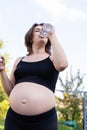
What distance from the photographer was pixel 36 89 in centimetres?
220

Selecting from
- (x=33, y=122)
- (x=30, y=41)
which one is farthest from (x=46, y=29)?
(x=33, y=122)

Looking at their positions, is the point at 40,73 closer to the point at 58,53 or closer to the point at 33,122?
the point at 58,53

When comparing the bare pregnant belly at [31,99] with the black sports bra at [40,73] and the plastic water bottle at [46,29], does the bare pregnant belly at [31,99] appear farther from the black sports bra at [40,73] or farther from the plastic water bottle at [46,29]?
the plastic water bottle at [46,29]

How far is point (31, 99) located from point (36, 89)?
71 mm

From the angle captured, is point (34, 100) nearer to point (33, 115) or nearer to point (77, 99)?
point (33, 115)

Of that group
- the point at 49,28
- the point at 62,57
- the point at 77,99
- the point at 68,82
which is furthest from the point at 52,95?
the point at 68,82

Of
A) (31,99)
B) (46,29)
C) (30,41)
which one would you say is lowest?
(31,99)

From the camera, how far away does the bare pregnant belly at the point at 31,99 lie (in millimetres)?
2152

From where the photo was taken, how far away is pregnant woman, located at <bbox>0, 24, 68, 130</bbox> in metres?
2.14

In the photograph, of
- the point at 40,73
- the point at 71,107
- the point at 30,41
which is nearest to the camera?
the point at 40,73

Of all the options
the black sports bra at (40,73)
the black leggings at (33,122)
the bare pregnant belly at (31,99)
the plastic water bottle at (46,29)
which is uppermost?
the plastic water bottle at (46,29)

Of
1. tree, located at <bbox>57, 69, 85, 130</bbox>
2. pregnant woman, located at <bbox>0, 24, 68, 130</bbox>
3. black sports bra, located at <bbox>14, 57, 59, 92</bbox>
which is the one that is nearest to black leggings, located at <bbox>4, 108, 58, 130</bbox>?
pregnant woman, located at <bbox>0, 24, 68, 130</bbox>

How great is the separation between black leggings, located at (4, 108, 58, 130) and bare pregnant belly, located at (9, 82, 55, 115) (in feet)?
0.09

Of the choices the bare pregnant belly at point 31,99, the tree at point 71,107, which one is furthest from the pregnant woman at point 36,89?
the tree at point 71,107
